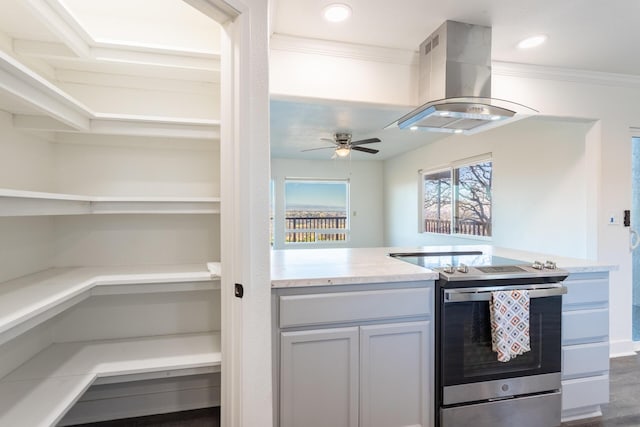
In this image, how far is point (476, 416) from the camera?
1.82 meters

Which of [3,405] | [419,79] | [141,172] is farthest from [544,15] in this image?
[3,405]

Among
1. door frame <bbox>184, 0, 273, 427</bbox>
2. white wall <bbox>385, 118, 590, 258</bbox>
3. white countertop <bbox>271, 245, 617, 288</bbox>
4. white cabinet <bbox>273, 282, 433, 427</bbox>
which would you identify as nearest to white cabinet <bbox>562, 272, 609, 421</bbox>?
white countertop <bbox>271, 245, 617, 288</bbox>

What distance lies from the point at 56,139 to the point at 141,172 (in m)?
0.47

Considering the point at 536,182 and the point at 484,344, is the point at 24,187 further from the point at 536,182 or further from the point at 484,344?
the point at 536,182

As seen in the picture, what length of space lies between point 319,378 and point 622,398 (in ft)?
7.22

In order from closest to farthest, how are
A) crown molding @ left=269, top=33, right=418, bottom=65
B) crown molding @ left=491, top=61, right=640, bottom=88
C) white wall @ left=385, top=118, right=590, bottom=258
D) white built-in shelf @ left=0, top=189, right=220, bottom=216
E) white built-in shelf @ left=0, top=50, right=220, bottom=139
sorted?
white built-in shelf @ left=0, top=50, right=220, bottom=139 < white built-in shelf @ left=0, top=189, right=220, bottom=216 < crown molding @ left=269, top=33, right=418, bottom=65 < crown molding @ left=491, top=61, right=640, bottom=88 < white wall @ left=385, top=118, right=590, bottom=258

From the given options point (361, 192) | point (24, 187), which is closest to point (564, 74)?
point (24, 187)

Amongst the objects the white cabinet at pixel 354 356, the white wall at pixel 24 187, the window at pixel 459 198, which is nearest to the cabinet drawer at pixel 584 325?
the white cabinet at pixel 354 356

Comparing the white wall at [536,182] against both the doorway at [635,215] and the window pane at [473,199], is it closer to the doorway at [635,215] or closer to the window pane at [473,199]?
the window pane at [473,199]

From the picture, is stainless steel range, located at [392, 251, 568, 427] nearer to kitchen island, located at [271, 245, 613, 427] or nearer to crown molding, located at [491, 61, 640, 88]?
kitchen island, located at [271, 245, 613, 427]

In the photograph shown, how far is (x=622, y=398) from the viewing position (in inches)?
89.4

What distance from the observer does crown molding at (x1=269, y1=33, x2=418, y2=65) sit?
7.25 feet

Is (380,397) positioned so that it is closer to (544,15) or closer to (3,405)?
(3,405)

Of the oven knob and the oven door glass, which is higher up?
the oven knob
